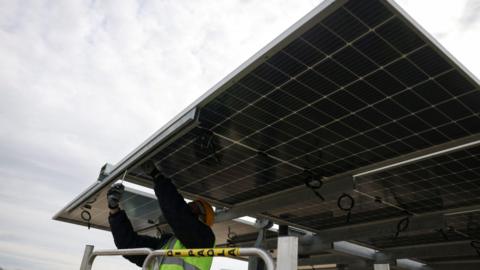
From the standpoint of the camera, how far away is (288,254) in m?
2.87

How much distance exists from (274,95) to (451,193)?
18.6 feet

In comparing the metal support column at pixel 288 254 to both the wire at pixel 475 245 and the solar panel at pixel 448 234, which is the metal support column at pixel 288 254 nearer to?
the solar panel at pixel 448 234

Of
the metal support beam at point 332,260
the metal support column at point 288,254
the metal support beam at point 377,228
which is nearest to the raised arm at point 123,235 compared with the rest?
the metal support column at point 288,254

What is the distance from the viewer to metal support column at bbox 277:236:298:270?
284 centimetres

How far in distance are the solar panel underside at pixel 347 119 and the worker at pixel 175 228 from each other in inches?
82.8

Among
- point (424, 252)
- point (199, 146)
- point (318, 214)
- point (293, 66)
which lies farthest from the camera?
point (424, 252)

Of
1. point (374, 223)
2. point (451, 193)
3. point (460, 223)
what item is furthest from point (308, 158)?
point (460, 223)

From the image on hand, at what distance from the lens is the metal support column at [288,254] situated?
2844 millimetres

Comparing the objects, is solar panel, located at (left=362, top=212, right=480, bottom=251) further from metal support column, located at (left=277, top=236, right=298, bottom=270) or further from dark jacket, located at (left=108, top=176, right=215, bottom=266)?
metal support column, located at (left=277, top=236, right=298, bottom=270)

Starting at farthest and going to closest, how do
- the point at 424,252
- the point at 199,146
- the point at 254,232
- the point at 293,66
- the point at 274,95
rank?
the point at 254,232, the point at 424,252, the point at 199,146, the point at 274,95, the point at 293,66

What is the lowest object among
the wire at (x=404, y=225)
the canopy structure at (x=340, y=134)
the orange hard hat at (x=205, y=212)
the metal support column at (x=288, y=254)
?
the metal support column at (x=288, y=254)

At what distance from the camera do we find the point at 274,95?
6574 mm

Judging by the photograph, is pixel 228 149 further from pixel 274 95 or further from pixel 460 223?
pixel 460 223

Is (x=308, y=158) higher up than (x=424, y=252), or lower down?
higher up
